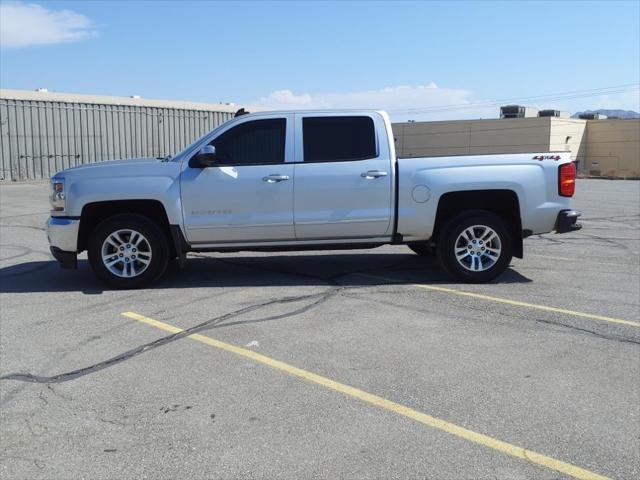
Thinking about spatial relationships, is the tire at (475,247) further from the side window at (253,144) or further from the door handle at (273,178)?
the side window at (253,144)

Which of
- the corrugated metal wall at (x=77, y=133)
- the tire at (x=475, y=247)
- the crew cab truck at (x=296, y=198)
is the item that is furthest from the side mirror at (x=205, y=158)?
the corrugated metal wall at (x=77, y=133)

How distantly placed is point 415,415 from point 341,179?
3952 millimetres

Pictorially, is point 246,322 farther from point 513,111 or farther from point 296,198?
point 513,111

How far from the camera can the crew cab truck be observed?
7.42 m

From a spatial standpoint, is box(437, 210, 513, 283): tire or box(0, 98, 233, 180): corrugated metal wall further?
box(0, 98, 233, 180): corrugated metal wall

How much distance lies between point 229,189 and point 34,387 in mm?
3474

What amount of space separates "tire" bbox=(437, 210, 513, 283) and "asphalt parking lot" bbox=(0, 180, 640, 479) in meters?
0.24

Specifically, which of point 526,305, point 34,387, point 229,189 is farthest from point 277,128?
point 34,387

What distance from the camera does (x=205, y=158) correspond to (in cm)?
730

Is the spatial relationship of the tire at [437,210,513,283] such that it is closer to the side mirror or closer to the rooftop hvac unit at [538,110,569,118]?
the side mirror

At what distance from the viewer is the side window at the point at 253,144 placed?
24.7ft

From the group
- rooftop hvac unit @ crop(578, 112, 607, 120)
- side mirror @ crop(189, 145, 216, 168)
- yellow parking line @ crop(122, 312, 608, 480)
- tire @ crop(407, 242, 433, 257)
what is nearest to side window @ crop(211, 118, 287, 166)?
side mirror @ crop(189, 145, 216, 168)

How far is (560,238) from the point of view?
Answer: 1170 centimetres

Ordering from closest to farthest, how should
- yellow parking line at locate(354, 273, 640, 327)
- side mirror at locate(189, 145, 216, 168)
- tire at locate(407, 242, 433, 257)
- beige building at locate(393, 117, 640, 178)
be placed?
yellow parking line at locate(354, 273, 640, 327) → side mirror at locate(189, 145, 216, 168) → tire at locate(407, 242, 433, 257) → beige building at locate(393, 117, 640, 178)
